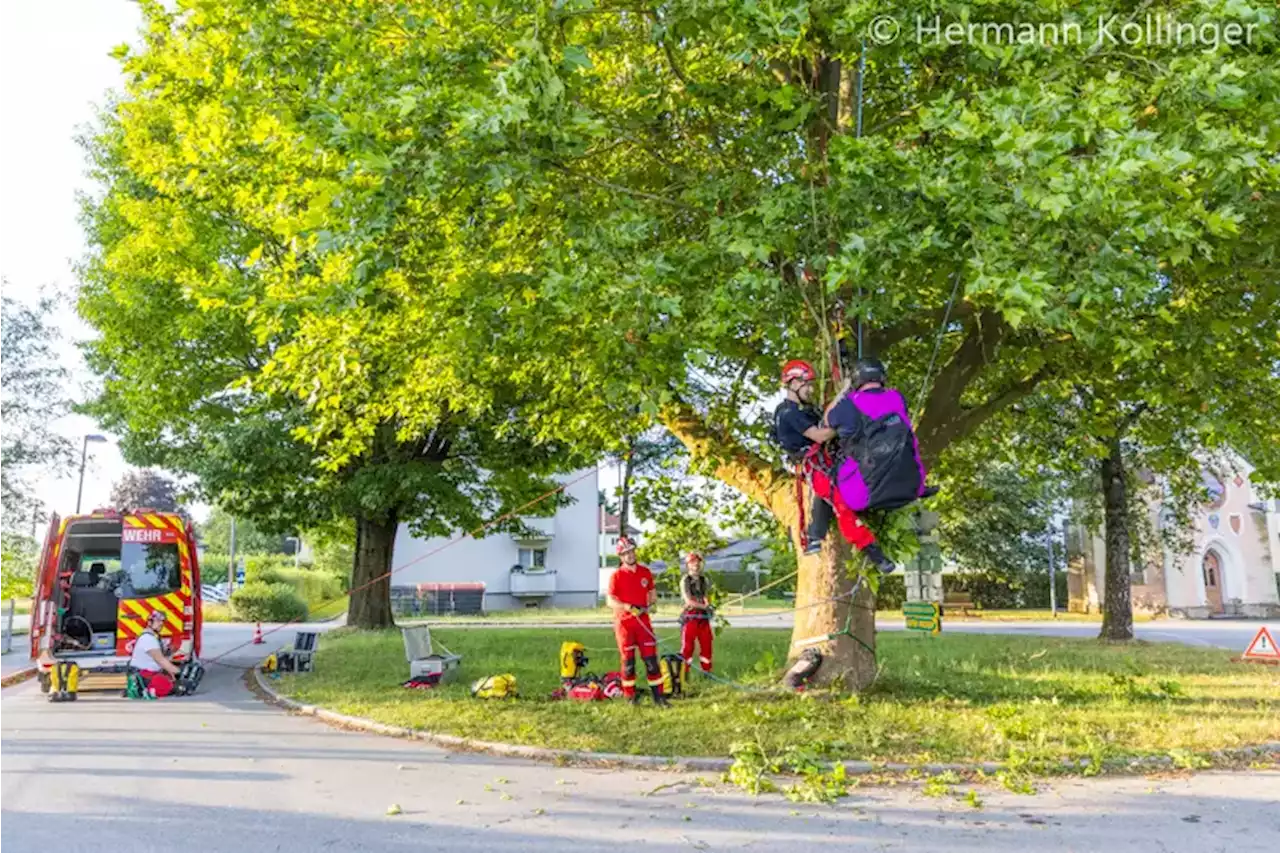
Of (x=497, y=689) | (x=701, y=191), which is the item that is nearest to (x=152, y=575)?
(x=497, y=689)

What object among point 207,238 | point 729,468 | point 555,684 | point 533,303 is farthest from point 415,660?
point 207,238

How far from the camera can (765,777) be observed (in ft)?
23.8

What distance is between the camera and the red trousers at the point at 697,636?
450 inches

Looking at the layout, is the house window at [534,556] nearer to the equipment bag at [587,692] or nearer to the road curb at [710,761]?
the equipment bag at [587,692]

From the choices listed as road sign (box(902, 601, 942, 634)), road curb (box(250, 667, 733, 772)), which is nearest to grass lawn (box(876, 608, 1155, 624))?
road sign (box(902, 601, 942, 634))

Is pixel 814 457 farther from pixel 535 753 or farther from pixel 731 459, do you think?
pixel 731 459

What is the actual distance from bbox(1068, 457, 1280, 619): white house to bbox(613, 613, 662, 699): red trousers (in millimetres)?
34409

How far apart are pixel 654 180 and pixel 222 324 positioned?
11210mm

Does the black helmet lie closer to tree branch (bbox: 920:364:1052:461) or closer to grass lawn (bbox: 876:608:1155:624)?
tree branch (bbox: 920:364:1052:461)

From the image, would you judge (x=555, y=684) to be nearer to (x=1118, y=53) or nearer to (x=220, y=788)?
(x=220, y=788)

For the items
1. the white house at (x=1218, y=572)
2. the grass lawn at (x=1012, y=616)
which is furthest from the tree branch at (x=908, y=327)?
the white house at (x=1218, y=572)

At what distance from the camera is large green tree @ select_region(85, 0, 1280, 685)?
6152 millimetres

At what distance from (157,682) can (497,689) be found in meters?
5.29

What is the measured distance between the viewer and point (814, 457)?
6766 mm
